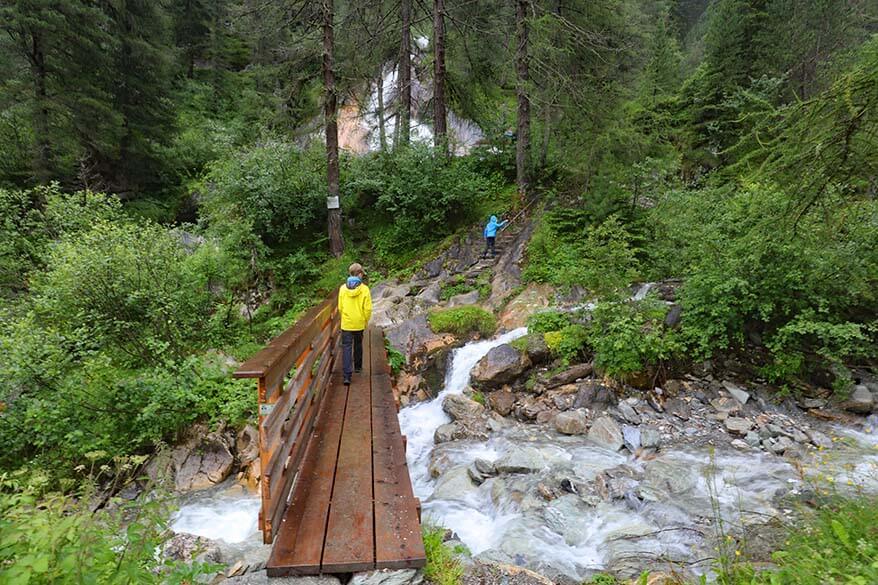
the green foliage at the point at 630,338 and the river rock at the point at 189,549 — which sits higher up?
the green foliage at the point at 630,338

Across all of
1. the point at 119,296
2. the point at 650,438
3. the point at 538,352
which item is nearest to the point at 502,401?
the point at 538,352

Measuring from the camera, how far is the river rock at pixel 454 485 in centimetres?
622

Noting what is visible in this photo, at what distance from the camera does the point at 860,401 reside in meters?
7.22

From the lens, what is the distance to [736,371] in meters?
8.44

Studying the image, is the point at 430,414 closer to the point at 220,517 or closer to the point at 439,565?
the point at 220,517

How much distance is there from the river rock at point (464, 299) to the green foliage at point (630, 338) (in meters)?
4.68

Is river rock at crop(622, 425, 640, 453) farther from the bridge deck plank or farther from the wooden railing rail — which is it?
the wooden railing rail

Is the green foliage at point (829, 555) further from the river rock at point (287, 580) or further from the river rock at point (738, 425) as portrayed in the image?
the river rock at point (738, 425)

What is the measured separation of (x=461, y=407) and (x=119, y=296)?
23.8 ft

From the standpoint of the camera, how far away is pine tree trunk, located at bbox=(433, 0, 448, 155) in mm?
17438

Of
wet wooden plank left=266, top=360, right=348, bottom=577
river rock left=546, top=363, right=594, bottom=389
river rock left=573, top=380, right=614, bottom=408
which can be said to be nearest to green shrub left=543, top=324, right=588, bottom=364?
river rock left=546, top=363, right=594, bottom=389

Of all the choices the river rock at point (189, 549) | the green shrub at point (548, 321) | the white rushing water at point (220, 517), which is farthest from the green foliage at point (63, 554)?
the green shrub at point (548, 321)

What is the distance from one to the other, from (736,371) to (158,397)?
10968 millimetres

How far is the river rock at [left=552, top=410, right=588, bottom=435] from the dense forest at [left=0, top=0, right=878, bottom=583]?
51.5 inches
